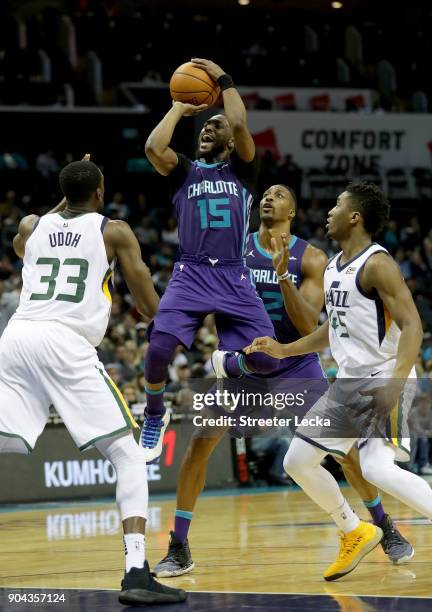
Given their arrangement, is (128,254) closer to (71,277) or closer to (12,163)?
(71,277)

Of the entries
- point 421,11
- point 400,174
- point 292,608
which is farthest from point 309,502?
point 421,11

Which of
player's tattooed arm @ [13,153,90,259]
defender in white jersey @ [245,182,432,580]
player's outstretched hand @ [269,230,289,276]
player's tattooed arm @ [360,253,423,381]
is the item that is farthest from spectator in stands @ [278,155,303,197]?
player's tattooed arm @ [13,153,90,259]

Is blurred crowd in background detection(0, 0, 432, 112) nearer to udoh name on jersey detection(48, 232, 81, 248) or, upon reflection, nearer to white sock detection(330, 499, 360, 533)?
white sock detection(330, 499, 360, 533)

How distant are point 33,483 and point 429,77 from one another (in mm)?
18078

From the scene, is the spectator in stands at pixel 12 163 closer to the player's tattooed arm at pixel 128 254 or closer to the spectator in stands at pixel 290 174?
the spectator in stands at pixel 290 174

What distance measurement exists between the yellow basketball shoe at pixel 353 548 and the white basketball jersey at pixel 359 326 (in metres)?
0.94

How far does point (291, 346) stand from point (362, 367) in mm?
539

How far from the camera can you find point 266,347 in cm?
703

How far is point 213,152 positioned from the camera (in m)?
7.71

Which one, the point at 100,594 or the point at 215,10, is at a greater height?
the point at 215,10

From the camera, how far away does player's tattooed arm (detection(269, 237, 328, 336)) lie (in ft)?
23.5

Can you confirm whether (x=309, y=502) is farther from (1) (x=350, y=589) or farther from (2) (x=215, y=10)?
(2) (x=215, y=10)

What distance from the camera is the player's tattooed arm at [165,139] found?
7.34m

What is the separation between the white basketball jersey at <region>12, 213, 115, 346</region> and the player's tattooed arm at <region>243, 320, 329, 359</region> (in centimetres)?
115
